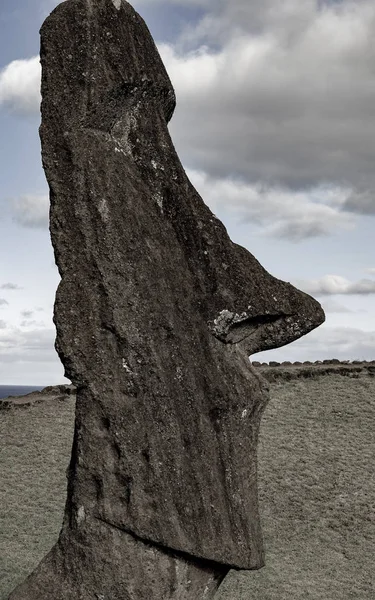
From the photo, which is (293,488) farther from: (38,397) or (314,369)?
(38,397)

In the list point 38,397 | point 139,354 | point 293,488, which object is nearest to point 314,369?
point 293,488

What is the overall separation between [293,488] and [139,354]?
39.2 feet

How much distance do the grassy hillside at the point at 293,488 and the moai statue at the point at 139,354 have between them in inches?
227

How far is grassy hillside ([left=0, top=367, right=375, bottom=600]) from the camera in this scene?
42.8ft

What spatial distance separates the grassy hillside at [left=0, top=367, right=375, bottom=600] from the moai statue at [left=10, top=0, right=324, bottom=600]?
227 inches

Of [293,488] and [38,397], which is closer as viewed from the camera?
[293,488]

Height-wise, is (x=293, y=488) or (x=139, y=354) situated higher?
(x=139, y=354)

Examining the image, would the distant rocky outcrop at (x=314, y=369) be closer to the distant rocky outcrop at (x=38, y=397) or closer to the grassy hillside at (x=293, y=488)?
the grassy hillside at (x=293, y=488)

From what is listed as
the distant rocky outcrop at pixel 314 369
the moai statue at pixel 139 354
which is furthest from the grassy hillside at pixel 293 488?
the moai statue at pixel 139 354

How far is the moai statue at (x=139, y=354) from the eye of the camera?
5.80 m

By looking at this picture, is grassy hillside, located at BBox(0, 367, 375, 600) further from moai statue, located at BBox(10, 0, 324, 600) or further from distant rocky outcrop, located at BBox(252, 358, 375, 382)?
moai statue, located at BBox(10, 0, 324, 600)

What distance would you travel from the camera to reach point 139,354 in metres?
5.82

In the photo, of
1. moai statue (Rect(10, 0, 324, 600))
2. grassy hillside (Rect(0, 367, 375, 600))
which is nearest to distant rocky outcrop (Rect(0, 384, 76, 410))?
grassy hillside (Rect(0, 367, 375, 600))

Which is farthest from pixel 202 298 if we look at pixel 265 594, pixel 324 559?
pixel 324 559
